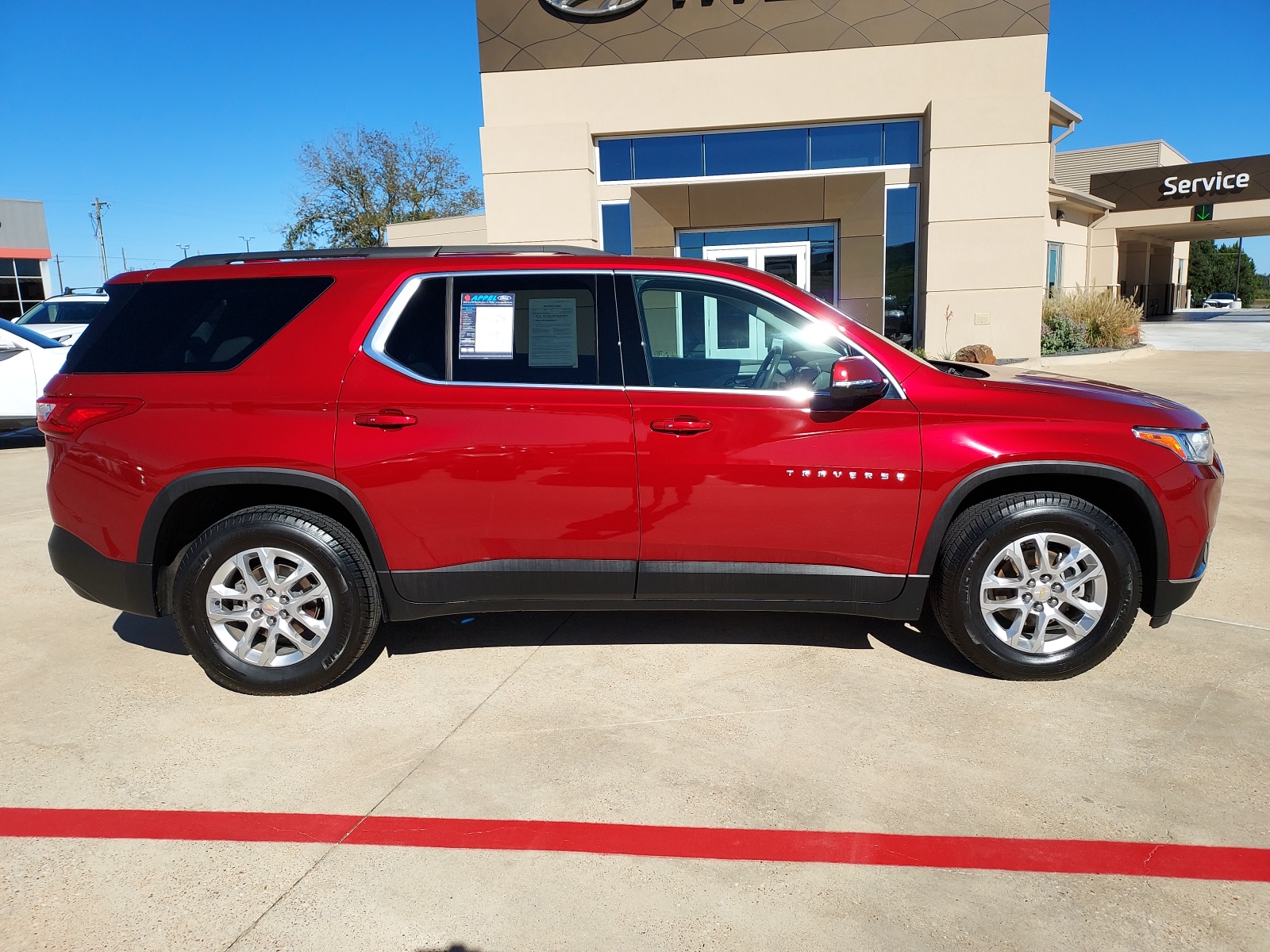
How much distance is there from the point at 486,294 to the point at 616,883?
2.37 m

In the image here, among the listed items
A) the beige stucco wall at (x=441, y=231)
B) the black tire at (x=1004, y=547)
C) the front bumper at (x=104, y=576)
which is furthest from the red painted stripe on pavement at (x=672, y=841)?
the beige stucco wall at (x=441, y=231)

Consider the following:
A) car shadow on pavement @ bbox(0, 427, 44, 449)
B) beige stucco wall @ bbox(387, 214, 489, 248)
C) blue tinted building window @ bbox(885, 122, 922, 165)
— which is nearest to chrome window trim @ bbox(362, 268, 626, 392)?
car shadow on pavement @ bbox(0, 427, 44, 449)

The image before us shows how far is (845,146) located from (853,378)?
14163 millimetres

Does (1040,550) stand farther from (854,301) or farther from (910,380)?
(854,301)

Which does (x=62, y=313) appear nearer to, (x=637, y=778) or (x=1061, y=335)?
(x=637, y=778)

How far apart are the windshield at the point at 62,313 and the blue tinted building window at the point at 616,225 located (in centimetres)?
862

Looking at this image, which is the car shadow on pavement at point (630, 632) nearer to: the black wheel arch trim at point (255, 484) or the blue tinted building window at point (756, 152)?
the black wheel arch trim at point (255, 484)

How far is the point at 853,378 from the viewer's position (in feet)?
11.5

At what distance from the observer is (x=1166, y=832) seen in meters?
2.80

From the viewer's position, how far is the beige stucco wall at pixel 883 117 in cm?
1549

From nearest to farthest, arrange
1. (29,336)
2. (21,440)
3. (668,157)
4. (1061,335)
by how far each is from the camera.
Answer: (29,336) < (21,440) < (668,157) < (1061,335)

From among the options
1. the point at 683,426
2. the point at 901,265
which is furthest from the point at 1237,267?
the point at 683,426

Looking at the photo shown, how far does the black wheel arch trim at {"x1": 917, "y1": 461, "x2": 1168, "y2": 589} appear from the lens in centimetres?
366

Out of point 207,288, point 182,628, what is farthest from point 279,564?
point 207,288
